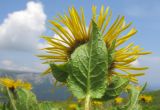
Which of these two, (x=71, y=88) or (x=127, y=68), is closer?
(x=71, y=88)

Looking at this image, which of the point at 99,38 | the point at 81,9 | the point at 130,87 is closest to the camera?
the point at 99,38

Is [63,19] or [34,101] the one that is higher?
[63,19]

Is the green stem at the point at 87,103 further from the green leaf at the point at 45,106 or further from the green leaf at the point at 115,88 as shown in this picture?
the green leaf at the point at 45,106

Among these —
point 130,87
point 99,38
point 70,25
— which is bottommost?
point 130,87

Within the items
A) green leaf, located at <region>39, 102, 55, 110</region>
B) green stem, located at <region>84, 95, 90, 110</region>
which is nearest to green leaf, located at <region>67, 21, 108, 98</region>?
green stem, located at <region>84, 95, 90, 110</region>

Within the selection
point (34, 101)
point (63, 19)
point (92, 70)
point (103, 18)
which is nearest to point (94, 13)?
point (103, 18)

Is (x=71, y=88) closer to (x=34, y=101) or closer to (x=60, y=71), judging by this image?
(x=60, y=71)

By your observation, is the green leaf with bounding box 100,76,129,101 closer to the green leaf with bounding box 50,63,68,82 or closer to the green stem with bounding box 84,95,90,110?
the green stem with bounding box 84,95,90,110

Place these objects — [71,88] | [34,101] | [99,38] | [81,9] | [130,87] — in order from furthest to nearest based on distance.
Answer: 1. [81,9]
2. [130,87]
3. [34,101]
4. [71,88]
5. [99,38]
